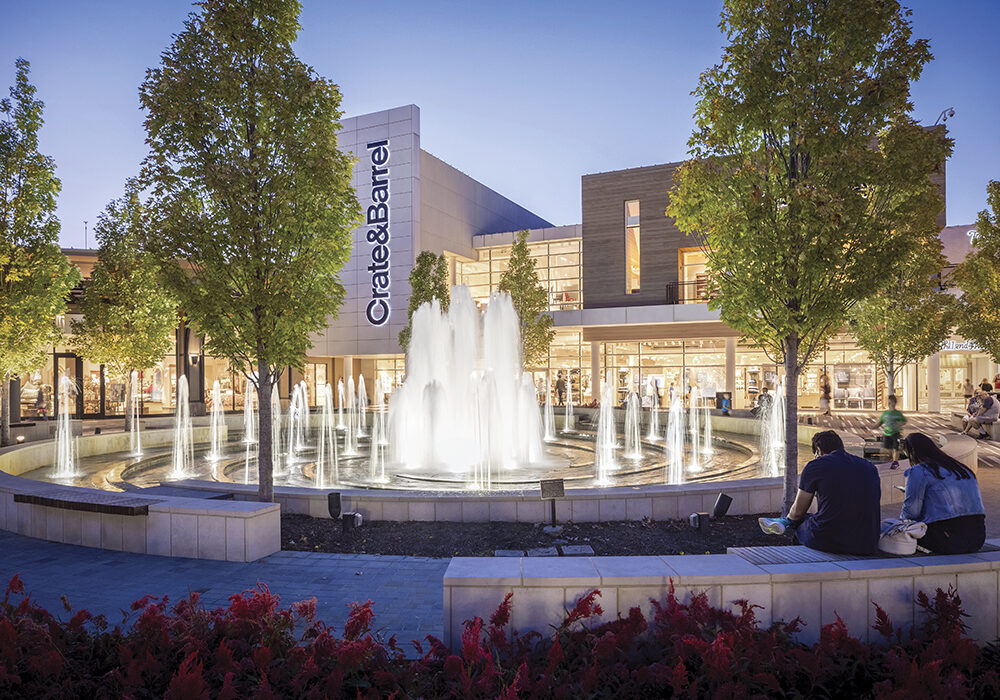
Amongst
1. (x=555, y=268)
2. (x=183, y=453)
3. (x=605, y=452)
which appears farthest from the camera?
(x=555, y=268)

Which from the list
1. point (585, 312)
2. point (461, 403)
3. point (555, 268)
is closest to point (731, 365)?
point (585, 312)

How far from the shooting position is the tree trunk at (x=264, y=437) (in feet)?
27.4

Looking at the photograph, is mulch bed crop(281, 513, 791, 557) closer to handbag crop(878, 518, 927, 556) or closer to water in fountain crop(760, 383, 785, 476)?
handbag crop(878, 518, 927, 556)

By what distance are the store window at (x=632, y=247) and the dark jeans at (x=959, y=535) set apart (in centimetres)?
2893

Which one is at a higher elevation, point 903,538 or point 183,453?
point 903,538

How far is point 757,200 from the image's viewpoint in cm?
722

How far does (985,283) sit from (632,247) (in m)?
18.6

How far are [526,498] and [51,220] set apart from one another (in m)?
15.0

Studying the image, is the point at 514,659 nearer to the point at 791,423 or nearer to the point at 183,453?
the point at 791,423

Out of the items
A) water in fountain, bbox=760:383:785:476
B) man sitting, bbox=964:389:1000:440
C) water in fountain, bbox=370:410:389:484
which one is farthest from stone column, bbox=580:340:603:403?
man sitting, bbox=964:389:1000:440

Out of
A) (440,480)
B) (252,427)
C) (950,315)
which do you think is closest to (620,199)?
(950,315)

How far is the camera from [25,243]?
1485 centimetres

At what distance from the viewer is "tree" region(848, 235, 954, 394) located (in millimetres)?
16328

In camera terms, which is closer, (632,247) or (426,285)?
(426,285)
